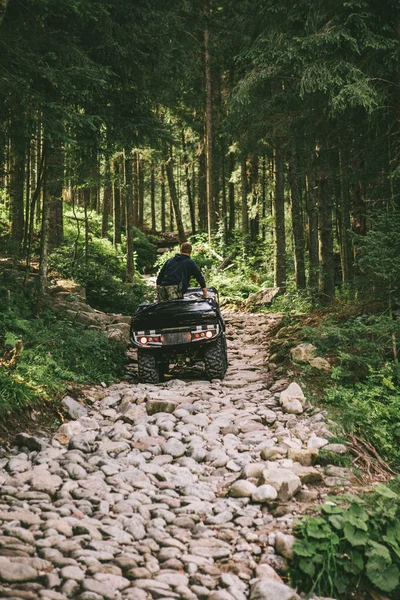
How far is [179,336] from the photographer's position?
7441 millimetres

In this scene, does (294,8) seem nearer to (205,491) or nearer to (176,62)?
(176,62)

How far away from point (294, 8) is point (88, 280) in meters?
9.96

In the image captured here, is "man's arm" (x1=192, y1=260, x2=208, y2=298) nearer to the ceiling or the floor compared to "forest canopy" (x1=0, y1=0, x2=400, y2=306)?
nearer to the floor

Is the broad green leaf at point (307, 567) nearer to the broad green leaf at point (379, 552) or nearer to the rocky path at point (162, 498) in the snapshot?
the rocky path at point (162, 498)

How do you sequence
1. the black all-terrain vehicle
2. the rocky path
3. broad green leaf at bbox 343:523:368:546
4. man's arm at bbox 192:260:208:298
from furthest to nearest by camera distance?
man's arm at bbox 192:260:208:298, the black all-terrain vehicle, broad green leaf at bbox 343:523:368:546, the rocky path

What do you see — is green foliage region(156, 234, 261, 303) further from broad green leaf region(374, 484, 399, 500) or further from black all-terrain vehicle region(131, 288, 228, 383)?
broad green leaf region(374, 484, 399, 500)

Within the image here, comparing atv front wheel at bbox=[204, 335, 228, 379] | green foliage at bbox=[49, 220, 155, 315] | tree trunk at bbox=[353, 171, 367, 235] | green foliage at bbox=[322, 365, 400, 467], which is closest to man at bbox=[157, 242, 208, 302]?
atv front wheel at bbox=[204, 335, 228, 379]

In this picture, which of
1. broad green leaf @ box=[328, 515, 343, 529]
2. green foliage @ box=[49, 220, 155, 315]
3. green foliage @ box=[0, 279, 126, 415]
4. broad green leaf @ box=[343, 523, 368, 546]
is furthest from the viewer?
green foliage @ box=[49, 220, 155, 315]

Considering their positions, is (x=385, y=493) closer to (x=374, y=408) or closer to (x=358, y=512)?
(x=358, y=512)

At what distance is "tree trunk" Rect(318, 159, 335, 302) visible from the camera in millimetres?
12195

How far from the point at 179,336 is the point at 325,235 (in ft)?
22.8

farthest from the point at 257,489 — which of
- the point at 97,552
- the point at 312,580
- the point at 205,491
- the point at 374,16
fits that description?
the point at 374,16

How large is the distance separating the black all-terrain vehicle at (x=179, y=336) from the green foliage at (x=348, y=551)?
14.2 ft

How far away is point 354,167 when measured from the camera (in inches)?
435
